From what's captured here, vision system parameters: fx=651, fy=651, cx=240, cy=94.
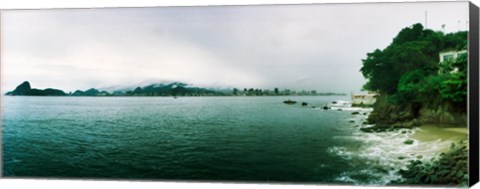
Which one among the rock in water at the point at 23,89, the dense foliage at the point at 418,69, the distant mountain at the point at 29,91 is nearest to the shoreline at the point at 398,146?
the dense foliage at the point at 418,69

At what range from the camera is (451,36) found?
8.08 meters

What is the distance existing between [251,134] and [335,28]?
5.94ft

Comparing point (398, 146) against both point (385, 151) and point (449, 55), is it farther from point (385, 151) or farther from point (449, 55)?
point (449, 55)

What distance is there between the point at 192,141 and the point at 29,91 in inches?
98.0

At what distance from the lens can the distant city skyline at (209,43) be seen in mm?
8461

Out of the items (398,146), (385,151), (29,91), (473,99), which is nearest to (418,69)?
(473,99)

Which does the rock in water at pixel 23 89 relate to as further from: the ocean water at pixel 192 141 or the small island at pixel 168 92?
the ocean water at pixel 192 141

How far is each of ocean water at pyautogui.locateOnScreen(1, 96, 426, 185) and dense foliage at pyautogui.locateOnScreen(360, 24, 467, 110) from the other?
18.1 inches

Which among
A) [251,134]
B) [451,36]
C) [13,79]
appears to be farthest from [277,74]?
[13,79]

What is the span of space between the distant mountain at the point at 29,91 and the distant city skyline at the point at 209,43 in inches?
3.4

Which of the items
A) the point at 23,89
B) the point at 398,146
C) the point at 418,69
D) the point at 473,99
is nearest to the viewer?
the point at 473,99

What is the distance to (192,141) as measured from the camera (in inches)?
355

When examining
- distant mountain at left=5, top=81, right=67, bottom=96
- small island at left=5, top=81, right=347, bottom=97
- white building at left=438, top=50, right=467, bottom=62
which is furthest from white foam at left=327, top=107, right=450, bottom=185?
distant mountain at left=5, top=81, right=67, bottom=96

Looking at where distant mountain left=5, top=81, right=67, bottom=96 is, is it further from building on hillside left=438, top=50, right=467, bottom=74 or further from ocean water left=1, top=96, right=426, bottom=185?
building on hillside left=438, top=50, right=467, bottom=74
